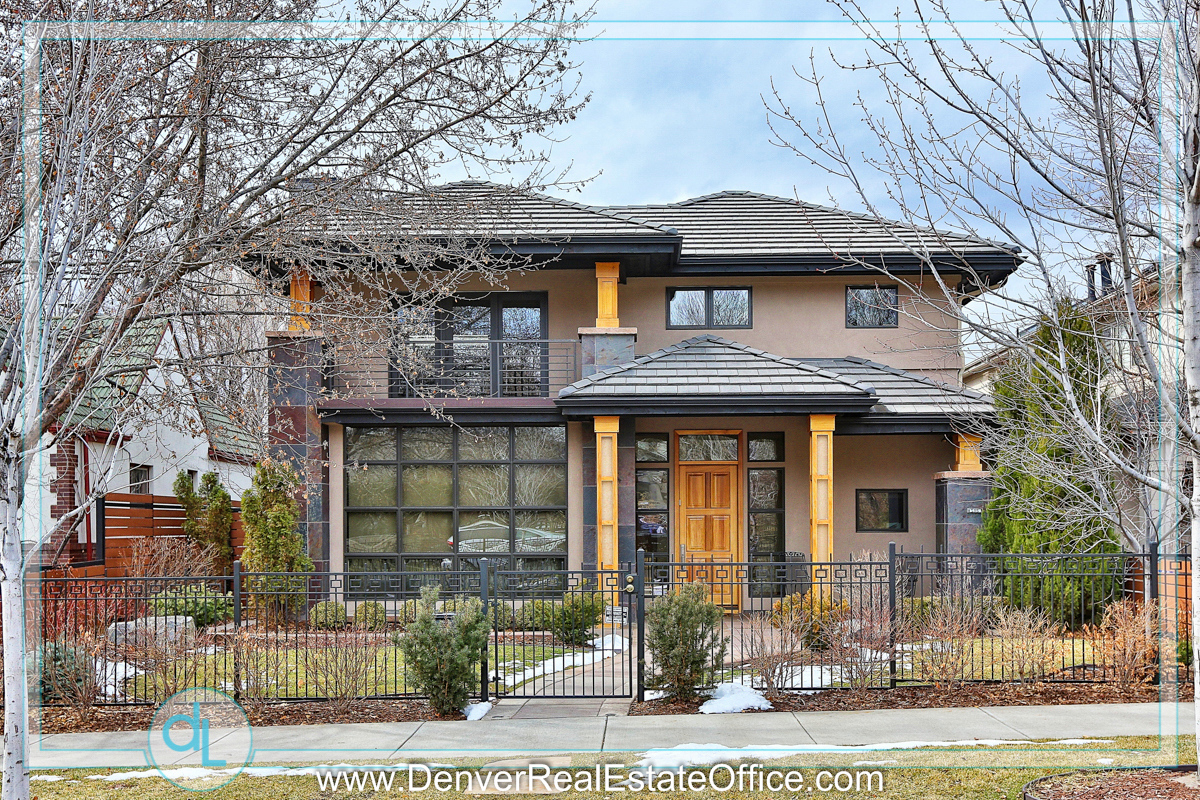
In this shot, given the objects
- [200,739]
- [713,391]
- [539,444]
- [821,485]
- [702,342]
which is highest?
[702,342]

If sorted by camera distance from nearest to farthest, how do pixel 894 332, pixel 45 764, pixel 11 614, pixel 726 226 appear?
pixel 11 614, pixel 45 764, pixel 894 332, pixel 726 226

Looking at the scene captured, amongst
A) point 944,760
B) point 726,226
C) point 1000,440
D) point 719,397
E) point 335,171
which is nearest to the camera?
point 944,760

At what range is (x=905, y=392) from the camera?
50.5 feet

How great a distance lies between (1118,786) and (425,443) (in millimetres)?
11581

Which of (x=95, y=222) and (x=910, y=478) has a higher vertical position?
(x=95, y=222)

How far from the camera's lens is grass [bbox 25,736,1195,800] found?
6.10 metres

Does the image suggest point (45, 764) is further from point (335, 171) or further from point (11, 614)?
point (335, 171)

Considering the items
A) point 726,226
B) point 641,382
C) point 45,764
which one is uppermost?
point 726,226

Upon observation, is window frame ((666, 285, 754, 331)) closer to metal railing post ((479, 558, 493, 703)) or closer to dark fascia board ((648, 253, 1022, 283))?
dark fascia board ((648, 253, 1022, 283))

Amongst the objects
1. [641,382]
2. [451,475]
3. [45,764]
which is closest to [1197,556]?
[45,764]

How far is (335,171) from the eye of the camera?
8.36m

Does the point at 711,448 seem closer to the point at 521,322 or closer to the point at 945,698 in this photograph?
the point at 521,322

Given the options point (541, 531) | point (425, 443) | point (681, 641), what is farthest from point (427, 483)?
point (681, 641)

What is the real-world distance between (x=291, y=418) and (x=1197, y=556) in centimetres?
1255
